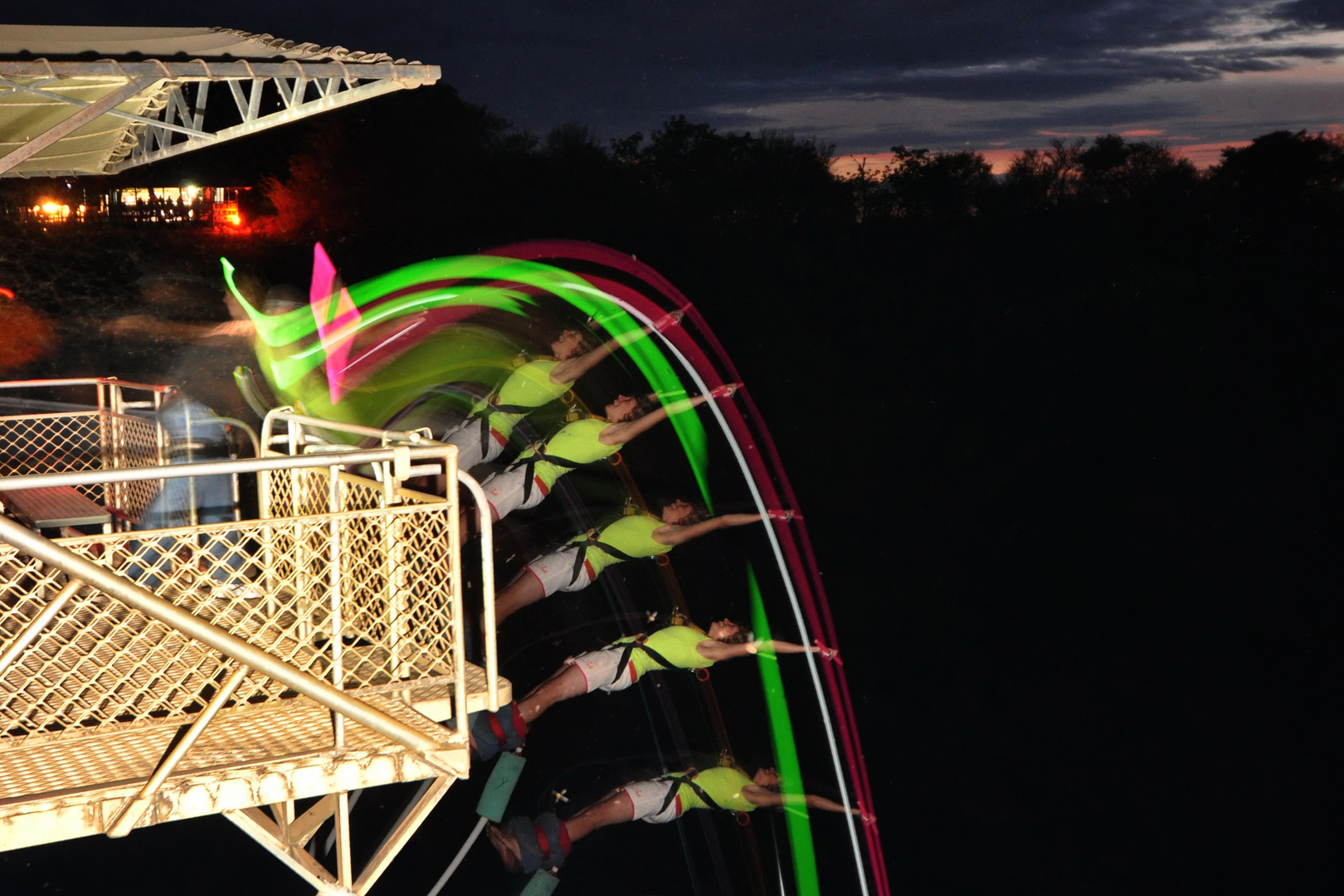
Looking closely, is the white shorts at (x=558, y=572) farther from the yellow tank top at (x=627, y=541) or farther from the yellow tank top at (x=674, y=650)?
the yellow tank top at (x=674, y=650)

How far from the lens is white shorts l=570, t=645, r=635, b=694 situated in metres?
6.84

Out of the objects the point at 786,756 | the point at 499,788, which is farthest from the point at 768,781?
the point at 499,788

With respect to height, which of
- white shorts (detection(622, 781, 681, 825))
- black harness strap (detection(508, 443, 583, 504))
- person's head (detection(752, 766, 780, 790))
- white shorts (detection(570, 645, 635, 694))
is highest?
black harness strap (detection(508, 443, 583, 504))

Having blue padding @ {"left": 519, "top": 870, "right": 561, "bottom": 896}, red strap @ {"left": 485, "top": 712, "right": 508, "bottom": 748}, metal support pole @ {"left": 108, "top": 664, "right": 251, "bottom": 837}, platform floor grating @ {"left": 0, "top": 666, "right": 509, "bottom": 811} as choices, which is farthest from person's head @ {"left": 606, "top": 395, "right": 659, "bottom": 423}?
metal support pole @ {"left": 108, "top": 664, "right": 251, "bottom": 837}

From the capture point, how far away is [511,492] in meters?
7.09

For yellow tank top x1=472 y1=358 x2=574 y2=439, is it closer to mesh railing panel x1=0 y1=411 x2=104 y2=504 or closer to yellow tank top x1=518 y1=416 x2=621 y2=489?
yellow tank top x1=518 y1=416 x2=621 y2=489

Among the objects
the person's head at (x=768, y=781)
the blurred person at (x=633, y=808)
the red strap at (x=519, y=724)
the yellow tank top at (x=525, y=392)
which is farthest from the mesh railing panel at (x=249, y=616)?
the person's head at (x=768, y=781)

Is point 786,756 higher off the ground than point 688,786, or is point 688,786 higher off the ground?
point 688,786

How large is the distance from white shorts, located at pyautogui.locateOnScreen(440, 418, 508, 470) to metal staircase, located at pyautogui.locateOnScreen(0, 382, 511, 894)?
13.5 ft

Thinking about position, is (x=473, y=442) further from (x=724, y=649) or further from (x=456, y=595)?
(x=456, y=595)

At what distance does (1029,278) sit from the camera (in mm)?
12250

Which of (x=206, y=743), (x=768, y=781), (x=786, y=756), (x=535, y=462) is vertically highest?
(x=206, y=743)

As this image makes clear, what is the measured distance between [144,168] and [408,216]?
5.61 m

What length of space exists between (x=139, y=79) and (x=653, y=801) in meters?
5.99
